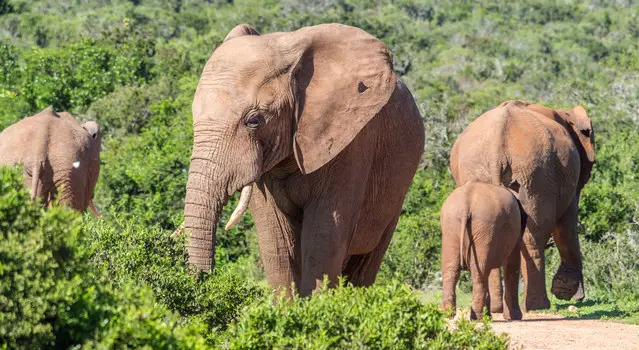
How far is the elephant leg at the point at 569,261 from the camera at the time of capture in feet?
43.0

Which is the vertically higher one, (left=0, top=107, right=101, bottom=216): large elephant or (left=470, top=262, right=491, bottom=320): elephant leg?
(left=0, top=107, right=101, bottom=216): large elephant

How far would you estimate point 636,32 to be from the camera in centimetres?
6681

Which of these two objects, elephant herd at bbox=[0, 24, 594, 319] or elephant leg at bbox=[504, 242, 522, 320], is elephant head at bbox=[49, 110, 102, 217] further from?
elephant herd at bbox=[0, 24, 594, 319]

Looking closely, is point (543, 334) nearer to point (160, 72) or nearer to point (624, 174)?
point (624, 174)

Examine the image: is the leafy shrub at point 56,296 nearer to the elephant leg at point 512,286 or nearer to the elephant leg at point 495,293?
the elephant leg at point 512,286

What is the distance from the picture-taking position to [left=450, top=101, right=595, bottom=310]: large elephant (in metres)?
12.2

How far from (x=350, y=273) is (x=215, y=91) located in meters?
2.08

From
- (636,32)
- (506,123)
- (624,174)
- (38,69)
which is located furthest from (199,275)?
(636,32)

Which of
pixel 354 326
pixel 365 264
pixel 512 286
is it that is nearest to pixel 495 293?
pixel 512 286

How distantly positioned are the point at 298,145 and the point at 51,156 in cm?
509

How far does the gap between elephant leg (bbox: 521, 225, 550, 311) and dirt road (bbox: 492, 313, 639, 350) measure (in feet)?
5.36

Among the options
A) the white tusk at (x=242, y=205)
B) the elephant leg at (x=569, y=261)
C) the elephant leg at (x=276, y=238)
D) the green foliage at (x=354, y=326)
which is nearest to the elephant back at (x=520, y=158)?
the elephant leg at (x=569, y=261)

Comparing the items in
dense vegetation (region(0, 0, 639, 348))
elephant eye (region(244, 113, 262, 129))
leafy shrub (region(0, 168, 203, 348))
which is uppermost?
leafy shrub (region(0, 168, 203, 348))

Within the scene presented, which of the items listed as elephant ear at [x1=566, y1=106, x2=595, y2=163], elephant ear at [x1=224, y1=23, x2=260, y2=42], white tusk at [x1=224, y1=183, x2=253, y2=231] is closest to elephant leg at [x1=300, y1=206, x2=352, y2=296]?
white tusk at [x1=224, y1=183, x2=253, y2=231]
